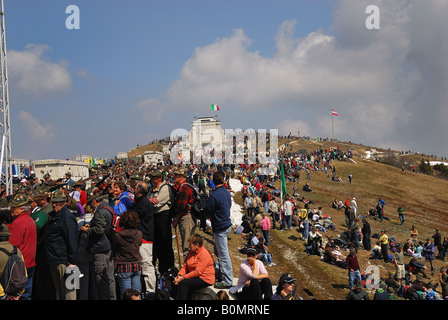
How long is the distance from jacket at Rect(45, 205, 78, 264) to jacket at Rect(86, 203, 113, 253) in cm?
28

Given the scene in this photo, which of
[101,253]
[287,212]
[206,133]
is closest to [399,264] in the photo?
[287,212]

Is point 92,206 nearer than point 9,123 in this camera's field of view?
Yes

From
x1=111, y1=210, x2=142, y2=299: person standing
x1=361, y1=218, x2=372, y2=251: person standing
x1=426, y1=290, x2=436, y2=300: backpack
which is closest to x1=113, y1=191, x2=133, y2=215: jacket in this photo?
x1=111, y1=210, x2=142, y2=299: person standing

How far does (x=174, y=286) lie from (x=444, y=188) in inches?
2433

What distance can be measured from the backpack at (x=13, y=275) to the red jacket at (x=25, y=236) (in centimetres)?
56

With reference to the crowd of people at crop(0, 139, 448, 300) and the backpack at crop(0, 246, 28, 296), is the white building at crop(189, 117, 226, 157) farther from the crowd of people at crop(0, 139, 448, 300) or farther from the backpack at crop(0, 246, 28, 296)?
the backpack at crop(0, 246, 28, 296)

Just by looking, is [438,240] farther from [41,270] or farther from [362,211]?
[41,270]

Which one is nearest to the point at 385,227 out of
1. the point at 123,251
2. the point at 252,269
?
the point at 252,269

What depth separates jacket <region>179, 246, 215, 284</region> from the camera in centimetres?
614

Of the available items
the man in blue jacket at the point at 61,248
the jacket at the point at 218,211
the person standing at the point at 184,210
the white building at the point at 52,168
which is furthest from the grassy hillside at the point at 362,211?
the white building at the point at 52,168

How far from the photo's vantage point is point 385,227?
27.7 meters
